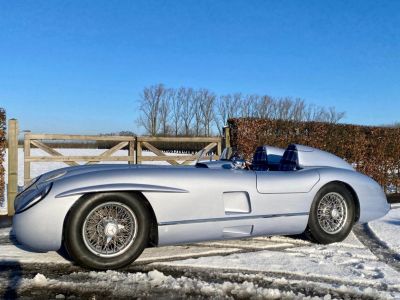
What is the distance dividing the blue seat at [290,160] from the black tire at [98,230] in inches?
79.2

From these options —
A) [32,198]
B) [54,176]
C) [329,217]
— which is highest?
[54,176]

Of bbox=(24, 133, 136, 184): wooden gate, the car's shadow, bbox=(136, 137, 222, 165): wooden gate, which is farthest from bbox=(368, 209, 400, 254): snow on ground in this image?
bbox=(24, 133, 136, 184): wooden gate

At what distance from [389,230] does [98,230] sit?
13.3 ft

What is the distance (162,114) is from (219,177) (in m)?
61.6

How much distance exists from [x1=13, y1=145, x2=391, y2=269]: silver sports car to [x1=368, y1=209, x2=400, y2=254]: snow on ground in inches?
22.5

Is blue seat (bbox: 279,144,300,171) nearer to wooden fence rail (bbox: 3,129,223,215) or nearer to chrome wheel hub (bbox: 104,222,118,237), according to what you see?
wooden fence rail (bbox: 3,129,223,215)

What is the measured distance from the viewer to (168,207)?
12.7ft

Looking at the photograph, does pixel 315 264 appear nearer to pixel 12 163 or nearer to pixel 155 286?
pixel 155 286

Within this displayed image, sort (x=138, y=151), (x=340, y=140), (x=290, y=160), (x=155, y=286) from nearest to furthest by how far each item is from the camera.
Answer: (x=155, y=286)
(x=290, y=160)
(x=138, y=151)
(x=340, y=140)

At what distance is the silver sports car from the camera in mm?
3604

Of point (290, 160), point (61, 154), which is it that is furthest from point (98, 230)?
point (61, 154)

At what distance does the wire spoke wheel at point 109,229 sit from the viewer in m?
3.70

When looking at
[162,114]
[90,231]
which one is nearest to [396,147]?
[90,231]

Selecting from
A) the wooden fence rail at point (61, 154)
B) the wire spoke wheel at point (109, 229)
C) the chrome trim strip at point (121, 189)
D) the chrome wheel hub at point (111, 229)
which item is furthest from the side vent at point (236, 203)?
the wooden fence rail at point (61, 154)
